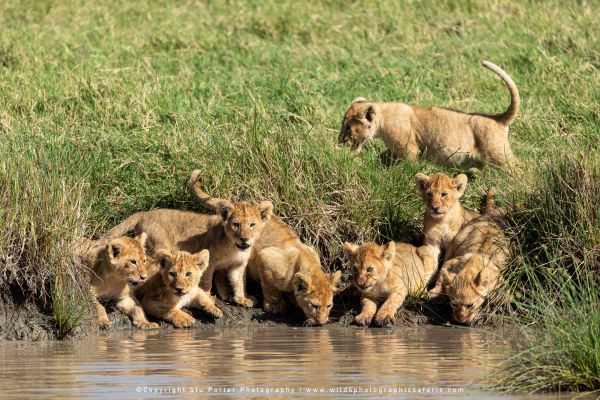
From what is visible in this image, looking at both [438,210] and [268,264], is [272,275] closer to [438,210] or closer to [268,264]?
[268,264]

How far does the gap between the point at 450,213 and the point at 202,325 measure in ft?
8.20

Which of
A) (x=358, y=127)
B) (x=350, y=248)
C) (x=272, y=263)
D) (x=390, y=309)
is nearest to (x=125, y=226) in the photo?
(x=272, y=263)

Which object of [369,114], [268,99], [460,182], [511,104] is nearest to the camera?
[460,182]

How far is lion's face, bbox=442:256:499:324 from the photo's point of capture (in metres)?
12.0

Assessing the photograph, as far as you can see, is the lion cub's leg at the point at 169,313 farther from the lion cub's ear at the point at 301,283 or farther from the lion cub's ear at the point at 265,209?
the lion cub's ear at the point at 265,209

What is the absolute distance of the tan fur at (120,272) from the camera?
1208 centimetres

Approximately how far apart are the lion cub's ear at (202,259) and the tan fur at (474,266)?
195 cm

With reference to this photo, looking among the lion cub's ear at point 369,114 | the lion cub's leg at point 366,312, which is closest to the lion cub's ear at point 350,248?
the lion cub's leg at point 366,312

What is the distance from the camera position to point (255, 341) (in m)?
11.4

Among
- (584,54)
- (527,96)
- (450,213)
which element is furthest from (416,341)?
(584,54)

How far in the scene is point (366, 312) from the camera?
12.3m

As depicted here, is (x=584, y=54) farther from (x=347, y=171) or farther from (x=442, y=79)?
(x=347, y=171)

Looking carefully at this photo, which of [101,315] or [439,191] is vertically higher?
[439,191]

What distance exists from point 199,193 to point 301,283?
1382 mm
